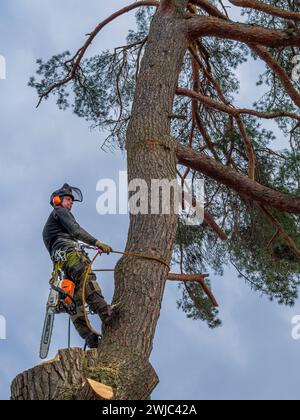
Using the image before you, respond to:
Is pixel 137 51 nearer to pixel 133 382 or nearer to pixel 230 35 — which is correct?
pixel 230 35

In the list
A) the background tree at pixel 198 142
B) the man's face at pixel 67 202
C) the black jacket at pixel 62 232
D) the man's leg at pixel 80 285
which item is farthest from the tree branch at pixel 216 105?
the man's leg at pixel 80 285

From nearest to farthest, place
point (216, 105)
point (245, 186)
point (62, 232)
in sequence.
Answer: point (62, 232), point (245, 186), point (216, 105)

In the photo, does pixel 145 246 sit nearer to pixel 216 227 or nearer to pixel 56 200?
pixel 56 200

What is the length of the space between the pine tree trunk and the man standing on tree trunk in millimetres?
273

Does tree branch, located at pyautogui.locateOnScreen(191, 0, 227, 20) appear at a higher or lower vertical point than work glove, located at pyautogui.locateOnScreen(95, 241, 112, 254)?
higher

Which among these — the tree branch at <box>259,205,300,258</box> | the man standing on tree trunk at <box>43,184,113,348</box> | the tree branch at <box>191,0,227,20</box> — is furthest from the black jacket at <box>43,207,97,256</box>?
the tree branch at <box>191,0,227,20</box>

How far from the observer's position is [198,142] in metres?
8.70

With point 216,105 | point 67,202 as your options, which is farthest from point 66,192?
point 216,105

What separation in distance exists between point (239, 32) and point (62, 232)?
2627 millimetres

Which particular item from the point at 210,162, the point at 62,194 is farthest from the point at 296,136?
the point at 62,194

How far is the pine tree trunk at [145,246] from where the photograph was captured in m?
3.75

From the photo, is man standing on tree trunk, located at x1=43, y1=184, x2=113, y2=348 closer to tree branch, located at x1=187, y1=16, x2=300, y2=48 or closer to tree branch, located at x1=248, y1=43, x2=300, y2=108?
tree branch, located at x1=187, y1=16, x2=300, y2=48

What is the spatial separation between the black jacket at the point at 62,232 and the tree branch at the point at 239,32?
224 centimetres

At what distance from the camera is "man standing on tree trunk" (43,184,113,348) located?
15.6ft
